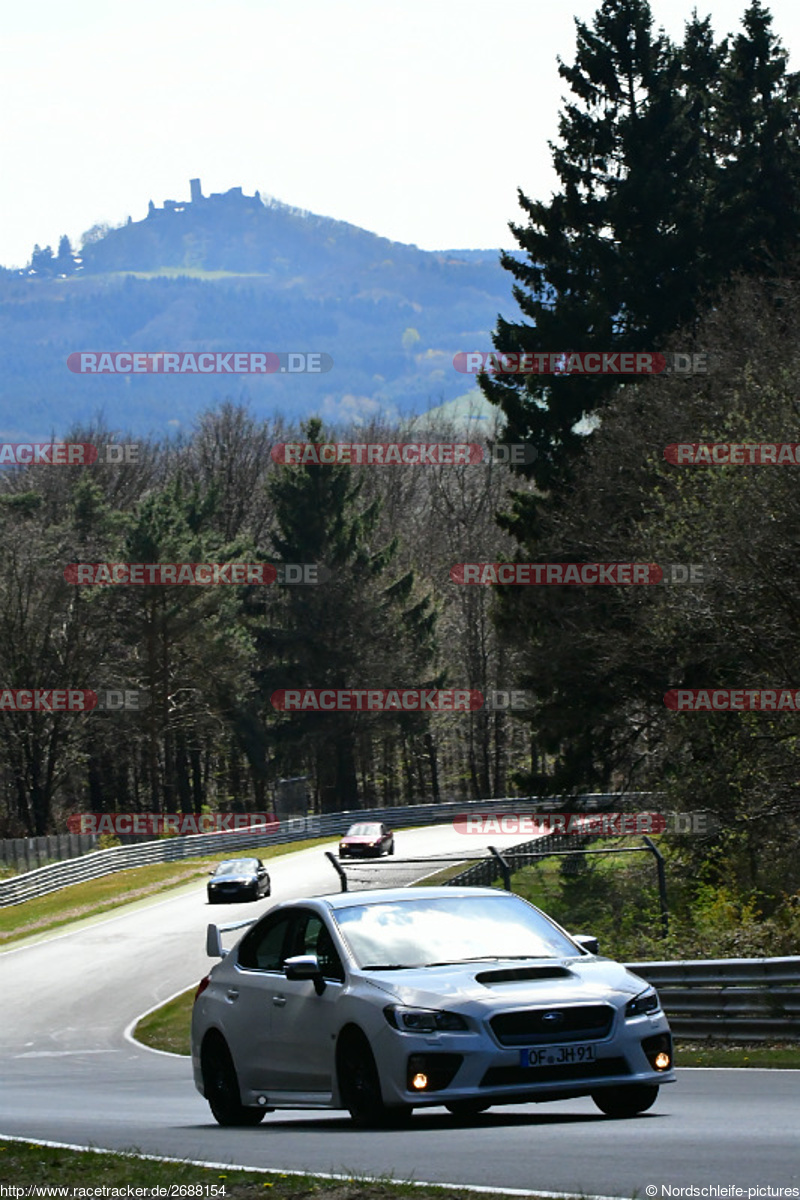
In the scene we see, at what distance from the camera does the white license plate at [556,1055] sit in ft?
28.7

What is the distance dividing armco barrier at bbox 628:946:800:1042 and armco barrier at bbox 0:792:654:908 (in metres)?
18.9

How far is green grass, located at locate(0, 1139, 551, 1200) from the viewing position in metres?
7.00

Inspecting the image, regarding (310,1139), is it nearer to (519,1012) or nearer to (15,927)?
(519,1012)

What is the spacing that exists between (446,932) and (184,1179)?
2.63 metres

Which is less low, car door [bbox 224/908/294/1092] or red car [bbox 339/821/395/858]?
Answer: car door [bbox 224/908/294/1092]

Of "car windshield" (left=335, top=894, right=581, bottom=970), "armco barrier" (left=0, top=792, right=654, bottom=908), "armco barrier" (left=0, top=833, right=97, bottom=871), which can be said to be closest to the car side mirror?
"car windshield" (left=335, top=894, right=581, bottom=970)

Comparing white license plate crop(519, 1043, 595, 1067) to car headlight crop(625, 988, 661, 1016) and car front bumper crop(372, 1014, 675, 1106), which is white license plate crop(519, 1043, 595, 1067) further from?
car headlight crop(625, 988, 661, 1016)

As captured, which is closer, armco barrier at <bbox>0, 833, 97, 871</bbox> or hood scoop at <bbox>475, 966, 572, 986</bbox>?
hood scoop at <bbox>475, 966, 572, 986</bbox>

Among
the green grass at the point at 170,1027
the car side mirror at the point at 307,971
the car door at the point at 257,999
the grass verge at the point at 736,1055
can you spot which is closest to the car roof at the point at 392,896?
the car door at the point at 257,999

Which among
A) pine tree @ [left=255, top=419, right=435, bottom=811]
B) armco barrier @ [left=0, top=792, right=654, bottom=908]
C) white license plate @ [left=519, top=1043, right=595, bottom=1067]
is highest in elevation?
pine tree @ [left=255, top=419, right=435, bottom=811]

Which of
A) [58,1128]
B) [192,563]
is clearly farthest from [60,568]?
[58,1128]

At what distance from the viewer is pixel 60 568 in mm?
64750

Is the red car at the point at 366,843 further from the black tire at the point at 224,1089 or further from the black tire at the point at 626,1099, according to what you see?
the black tire at the point at 626,1099

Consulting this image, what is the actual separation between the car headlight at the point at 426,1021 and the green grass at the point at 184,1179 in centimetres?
117
